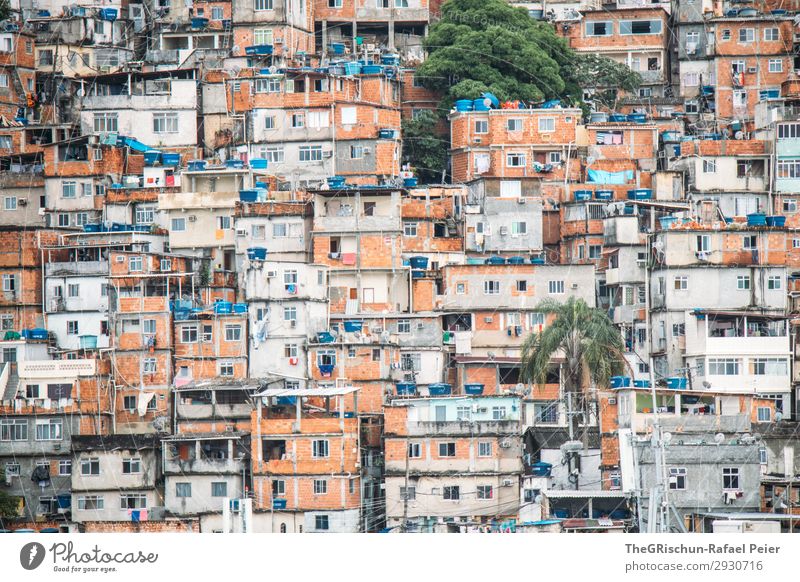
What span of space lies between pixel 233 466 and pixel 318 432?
275 cm

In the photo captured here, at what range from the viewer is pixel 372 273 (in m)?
70.5

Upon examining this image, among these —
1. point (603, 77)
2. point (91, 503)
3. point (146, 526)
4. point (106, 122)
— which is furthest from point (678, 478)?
point (106, 122)

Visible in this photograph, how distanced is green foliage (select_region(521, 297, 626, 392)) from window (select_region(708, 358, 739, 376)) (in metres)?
2.81

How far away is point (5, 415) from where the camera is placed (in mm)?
65125

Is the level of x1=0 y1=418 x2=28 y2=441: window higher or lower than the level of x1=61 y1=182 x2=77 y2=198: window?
lower

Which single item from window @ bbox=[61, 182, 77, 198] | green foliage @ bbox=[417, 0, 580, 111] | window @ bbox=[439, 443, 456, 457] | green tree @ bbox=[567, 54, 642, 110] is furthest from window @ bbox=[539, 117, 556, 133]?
window @ bbox=[439, 443, 456, 457]

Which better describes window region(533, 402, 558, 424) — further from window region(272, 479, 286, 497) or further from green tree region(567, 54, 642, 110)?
green tree region(567, 54, 642, 110)

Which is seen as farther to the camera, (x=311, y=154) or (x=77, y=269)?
(x=311, y=154)

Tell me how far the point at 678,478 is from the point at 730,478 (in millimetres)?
1479

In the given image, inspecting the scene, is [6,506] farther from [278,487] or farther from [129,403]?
[278,487]

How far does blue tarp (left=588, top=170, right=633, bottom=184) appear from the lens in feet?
252

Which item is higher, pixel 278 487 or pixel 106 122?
pixel 106 122

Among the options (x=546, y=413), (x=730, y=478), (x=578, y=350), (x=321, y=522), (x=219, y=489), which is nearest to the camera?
(x=730, y=478)

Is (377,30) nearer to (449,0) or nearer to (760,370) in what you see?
(449,0)
